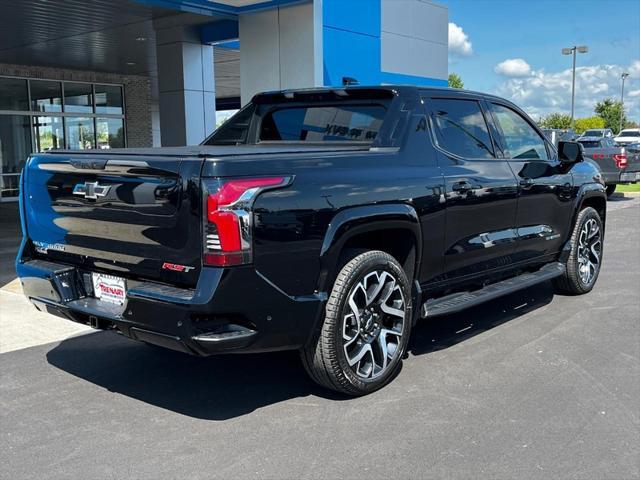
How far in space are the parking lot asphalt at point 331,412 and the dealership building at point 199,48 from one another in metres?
6.19

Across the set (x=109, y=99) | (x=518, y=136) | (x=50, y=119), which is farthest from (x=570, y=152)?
(x=109, y=99)

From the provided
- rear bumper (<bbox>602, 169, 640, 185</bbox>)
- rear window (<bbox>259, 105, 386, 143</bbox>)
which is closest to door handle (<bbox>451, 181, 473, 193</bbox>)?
rear window (<bbox>259, 105, 386, 143</bbox>)

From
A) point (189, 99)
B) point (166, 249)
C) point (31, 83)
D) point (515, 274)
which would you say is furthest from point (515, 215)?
point (31, 83)

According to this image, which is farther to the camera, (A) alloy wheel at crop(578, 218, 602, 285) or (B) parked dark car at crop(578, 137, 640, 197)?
(B) parked dark car at crop(578, 137, 640, 197)

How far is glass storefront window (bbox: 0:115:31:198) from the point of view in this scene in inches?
822

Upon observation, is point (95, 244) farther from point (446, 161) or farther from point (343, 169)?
point (446, 161)

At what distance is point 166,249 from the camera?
3.69 metres

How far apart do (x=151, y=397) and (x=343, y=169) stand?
1915 millimetres

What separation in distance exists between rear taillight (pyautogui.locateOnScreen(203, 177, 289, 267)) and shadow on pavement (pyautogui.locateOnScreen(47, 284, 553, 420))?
3.69 feet

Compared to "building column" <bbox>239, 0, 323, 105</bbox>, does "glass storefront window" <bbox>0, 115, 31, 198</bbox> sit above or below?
below

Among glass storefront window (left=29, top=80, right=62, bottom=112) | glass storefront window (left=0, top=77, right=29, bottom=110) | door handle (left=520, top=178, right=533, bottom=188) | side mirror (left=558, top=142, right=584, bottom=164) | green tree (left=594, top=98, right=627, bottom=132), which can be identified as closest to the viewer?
door handle (left=520, top=178, right=533, bottom=188)

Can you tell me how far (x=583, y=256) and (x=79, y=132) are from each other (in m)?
19.6

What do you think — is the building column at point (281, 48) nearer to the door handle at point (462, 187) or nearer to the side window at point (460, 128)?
the side window at point (460, 128)

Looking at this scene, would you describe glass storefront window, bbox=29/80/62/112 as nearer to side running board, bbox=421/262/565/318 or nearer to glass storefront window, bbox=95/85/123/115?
glass storefront window, bbox=95/85/123/115
